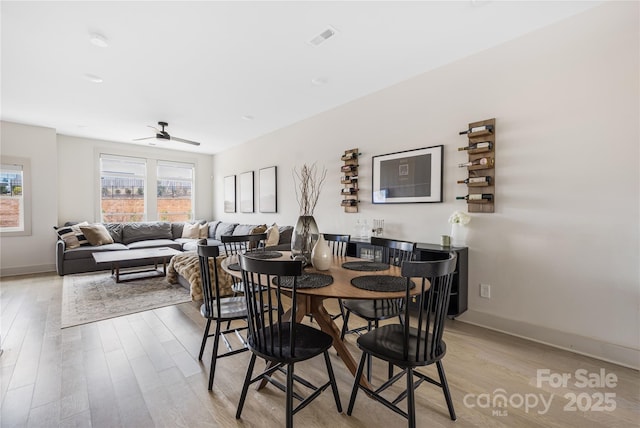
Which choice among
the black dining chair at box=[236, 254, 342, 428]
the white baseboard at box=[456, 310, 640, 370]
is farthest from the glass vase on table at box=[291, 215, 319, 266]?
the white baseboard at box=[456, 310, 640, 370]

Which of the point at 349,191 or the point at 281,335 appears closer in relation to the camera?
the point at 281,335

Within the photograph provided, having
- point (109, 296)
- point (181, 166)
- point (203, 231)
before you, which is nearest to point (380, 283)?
point (109, 296)

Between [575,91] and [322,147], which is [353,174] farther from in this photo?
[575,91]

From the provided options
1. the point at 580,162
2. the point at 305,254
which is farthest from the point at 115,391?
the point at 580,162

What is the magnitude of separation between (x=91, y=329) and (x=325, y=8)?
11.6 feet

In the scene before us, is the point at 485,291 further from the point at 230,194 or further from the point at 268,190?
the point at 230,194

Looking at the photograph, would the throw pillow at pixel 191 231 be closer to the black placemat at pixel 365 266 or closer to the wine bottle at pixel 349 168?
the wine bottle at pixel 349 168

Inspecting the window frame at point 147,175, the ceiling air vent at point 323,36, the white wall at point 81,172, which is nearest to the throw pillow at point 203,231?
the window frame at point 147,175

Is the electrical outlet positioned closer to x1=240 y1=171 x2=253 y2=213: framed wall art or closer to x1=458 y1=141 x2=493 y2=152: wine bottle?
x1=458 y1=141 x2=493 y2=152: wine bottle

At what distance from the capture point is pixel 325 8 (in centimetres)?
222

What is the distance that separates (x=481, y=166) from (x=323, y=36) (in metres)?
1.88

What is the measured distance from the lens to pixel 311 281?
66.9 inches

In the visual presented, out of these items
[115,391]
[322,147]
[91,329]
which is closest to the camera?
[115,391]

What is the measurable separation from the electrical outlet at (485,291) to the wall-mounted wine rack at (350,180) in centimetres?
182
